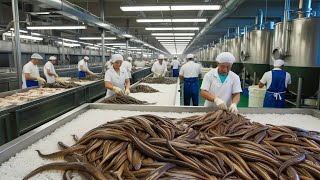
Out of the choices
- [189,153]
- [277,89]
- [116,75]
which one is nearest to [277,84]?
[277,89]

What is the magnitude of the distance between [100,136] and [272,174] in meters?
1.26

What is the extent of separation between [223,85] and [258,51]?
4647 millimetres

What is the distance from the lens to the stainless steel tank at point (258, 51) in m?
7.48

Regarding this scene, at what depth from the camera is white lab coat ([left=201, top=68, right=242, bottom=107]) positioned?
377cm

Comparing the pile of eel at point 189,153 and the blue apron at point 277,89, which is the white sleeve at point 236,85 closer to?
the pile of eel at point 189,153

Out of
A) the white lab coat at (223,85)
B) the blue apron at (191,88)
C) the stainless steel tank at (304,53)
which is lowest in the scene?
the blue apron at (191,88)

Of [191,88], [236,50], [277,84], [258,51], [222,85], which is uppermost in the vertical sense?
[236,50]

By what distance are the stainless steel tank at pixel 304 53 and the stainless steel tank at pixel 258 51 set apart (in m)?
1.88

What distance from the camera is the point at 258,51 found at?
25.6 feet

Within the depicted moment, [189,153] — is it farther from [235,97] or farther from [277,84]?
[277,84]

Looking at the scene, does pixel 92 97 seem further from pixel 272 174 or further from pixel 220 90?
pixel 272 174

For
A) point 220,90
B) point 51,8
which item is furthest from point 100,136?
point 51,8

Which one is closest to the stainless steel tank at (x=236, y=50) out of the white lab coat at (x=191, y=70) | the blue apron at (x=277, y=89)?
the white lab coat at (x=191, y=70)

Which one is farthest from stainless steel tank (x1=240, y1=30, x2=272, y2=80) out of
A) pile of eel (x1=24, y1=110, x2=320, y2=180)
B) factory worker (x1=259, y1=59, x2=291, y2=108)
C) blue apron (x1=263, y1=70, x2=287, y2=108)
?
pile of eel (x1=24, y1=110, x2=320, y2=180)
